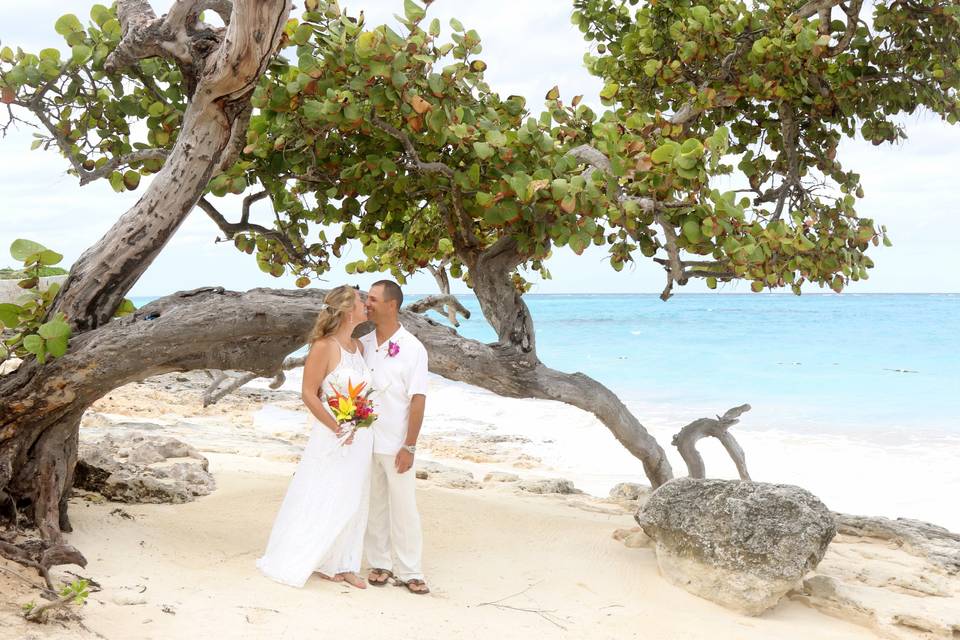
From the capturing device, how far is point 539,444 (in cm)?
1325

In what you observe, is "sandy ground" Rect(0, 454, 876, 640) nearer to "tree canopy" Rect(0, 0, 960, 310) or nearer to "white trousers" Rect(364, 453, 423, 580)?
"white trousers" Rect(364, 453, 423, 580)

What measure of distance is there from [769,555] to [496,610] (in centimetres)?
174

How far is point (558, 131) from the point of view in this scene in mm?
6082

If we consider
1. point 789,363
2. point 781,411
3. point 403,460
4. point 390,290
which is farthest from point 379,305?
point 789,363

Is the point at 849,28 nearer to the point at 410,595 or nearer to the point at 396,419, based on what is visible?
the point at 396,419

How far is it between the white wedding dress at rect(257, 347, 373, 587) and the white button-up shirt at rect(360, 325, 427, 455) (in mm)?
74

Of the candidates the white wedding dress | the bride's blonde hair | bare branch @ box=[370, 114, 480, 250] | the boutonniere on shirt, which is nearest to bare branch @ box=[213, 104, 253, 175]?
bare branch @ box=[370, 114, 480, 250]

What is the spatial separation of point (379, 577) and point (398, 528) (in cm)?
31

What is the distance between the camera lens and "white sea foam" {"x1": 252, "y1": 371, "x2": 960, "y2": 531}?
10.7 metres

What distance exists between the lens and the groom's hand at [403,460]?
4.87 meters

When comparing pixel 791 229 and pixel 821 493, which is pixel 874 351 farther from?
pixel 791 229

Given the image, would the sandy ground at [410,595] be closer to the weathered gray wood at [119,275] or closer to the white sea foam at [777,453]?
the weathered gray wood at [119,275]

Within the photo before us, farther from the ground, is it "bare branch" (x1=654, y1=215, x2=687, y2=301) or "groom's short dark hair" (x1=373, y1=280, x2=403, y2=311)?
"bare branch" (x1=654, y1=215, x2=687, y2=301)

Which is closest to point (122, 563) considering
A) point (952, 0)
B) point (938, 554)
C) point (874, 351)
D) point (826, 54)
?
point (938, 554)
